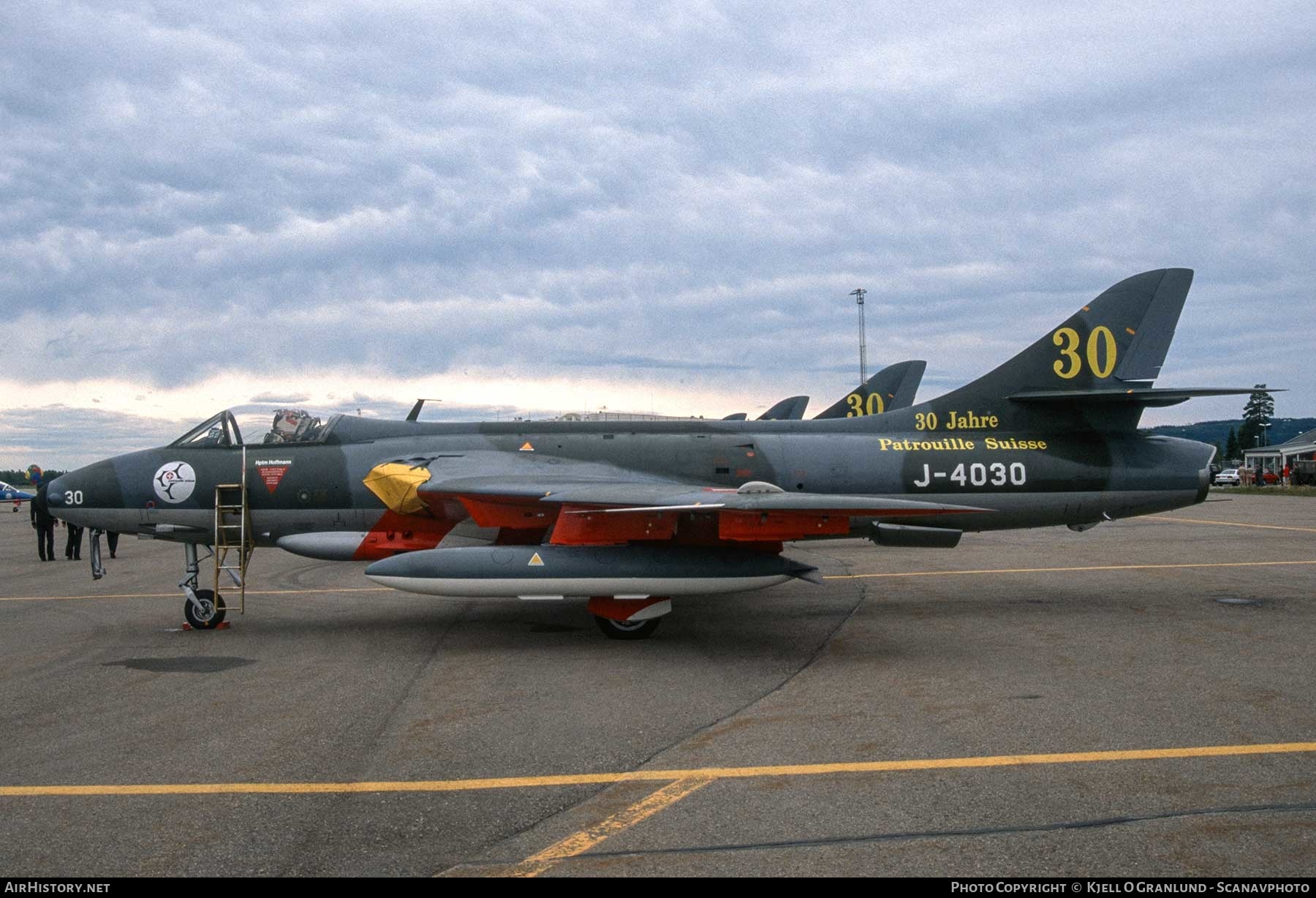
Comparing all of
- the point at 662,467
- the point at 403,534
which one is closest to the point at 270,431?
the point at 403,534

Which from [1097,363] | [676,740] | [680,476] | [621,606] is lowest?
[676,740]

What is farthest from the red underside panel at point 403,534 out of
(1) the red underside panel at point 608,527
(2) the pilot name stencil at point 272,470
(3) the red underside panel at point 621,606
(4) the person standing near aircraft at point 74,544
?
(4) the person standing near aircraft at point 74,544

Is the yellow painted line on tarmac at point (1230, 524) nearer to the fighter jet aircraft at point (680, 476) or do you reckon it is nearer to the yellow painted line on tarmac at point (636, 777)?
the fighter jet aircraft at point (680, 476)

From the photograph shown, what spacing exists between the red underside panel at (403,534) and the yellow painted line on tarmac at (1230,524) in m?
19.8

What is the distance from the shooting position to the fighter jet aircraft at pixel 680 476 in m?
8.79

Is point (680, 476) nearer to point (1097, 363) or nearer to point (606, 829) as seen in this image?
point (1097, 363)

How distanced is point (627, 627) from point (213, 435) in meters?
5.61

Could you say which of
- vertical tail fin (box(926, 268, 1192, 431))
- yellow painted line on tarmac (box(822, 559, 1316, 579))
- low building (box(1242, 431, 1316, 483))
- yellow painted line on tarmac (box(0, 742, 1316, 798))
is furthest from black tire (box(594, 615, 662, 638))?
low building (box(1242, 431, 1316, 483))

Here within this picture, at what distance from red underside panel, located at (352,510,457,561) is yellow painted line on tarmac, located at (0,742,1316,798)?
16.8 feet

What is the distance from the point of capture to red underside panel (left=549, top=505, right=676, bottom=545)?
8.77 metres

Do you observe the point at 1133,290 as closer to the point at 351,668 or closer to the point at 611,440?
the point at 611,440

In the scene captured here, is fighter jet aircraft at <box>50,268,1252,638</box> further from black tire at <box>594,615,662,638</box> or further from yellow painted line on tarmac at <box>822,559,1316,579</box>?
yellow painted line on tarmac at <box>822,559,1316,579</box>

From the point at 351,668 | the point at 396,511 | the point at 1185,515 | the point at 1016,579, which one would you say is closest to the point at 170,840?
the point at 351,668

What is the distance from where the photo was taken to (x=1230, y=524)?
2231 centimetres
